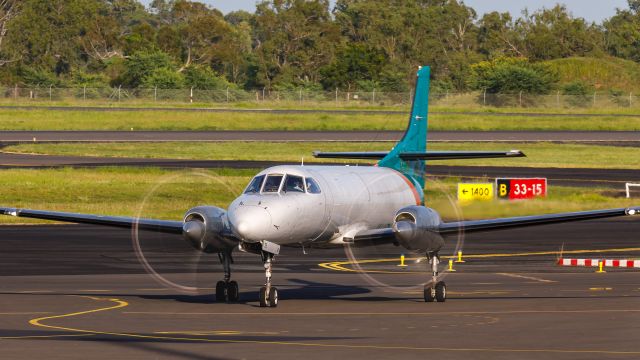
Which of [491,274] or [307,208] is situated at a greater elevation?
[307,208]

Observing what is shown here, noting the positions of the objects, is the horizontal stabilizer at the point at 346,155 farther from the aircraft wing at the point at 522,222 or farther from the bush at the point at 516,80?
the bush at the point at 516,80

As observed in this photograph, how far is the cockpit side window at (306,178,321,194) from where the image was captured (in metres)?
25.4

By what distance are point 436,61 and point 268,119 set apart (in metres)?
64.9

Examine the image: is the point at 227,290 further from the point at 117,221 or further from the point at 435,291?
the point at 435,291

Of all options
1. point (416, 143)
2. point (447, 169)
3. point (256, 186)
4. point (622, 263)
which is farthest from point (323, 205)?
point (447, 169)

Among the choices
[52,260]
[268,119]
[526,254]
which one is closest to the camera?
[52,260]

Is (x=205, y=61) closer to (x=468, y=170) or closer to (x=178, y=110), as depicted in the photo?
(x=178, y=110)

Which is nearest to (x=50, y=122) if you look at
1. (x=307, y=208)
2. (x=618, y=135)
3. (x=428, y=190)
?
(x=618, y=135)

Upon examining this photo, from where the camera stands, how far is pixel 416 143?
33.0m

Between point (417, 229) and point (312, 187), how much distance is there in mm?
2346

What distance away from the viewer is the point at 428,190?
6241 cm

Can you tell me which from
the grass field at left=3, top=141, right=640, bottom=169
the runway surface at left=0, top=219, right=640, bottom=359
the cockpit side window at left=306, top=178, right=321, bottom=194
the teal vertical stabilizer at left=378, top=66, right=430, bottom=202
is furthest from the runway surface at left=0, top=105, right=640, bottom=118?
the cockpit side window at left=306, top=178, right=321, bottom=194

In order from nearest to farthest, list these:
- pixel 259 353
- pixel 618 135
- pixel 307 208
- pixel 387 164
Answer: pixel 259 353 < pixel 307 208 < pixel 387 164 < pixel 618 135

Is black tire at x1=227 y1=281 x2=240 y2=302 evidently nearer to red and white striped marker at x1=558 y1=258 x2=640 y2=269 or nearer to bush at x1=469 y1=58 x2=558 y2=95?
red and white striped marker at x1=558 y1=258 x2=640 y2=269
